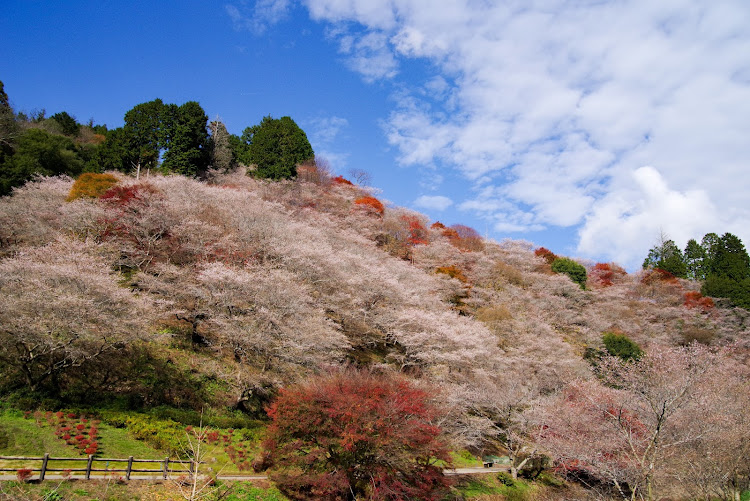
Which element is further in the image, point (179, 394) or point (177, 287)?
point (177, 287)

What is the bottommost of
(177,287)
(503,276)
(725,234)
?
(177,287)

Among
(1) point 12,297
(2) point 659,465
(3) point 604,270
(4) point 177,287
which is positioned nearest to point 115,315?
(1) point 12,297

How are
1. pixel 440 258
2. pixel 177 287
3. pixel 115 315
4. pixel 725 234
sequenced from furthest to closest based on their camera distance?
pixel 725 234 < pixel 440 258 < pixel 177 287 < pixel 115 315

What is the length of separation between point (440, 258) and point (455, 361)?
57.1 feet

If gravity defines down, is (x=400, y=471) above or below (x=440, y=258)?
below

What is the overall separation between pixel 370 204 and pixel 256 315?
2862cm

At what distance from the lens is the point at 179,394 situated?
1777cm

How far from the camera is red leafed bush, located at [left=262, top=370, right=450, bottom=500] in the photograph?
1320 centimetres

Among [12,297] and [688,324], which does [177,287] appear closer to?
[12,297]

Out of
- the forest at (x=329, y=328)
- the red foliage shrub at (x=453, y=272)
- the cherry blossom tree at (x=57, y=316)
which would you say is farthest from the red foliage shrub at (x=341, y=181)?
the cherry blossom tree at (x=57, y=316)

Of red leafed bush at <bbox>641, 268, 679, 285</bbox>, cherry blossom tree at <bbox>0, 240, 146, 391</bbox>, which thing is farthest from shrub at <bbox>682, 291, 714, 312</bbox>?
cherry blossom tree at <bbox>0, 240, 146, 391</bbox>

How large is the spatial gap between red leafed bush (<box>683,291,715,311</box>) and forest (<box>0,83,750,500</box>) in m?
0.29

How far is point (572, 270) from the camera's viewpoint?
4600 cm

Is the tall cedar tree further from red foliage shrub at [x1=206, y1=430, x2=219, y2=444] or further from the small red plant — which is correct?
the small red plant
